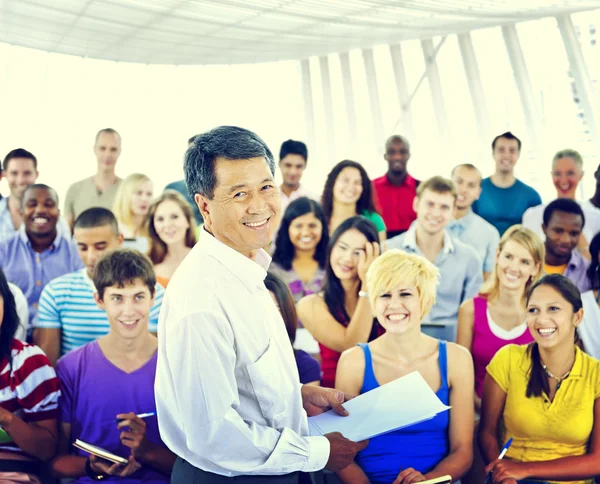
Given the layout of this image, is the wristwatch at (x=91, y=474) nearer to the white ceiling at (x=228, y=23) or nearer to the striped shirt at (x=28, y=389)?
the striped shirt at (x=28, y=389)

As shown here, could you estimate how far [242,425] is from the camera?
4.68 ft

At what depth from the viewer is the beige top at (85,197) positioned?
203 inches

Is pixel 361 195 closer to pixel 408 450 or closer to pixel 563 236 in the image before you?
pixel 563 236

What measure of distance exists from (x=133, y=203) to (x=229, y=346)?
370 cm

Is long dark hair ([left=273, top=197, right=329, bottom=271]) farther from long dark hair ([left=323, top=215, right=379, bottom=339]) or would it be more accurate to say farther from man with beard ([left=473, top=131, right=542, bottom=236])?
man with beard ([left=473, top=131, right=542, bottom=236])

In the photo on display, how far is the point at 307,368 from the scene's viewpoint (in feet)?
9.61

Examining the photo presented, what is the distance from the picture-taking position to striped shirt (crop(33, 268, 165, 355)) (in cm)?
330

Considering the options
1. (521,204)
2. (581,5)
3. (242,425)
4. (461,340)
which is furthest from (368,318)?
(581,5)

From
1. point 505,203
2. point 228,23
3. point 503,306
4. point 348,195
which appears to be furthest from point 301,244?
point 228,23

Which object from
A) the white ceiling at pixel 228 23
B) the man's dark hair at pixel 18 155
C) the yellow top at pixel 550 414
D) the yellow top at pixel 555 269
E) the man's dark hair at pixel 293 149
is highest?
the white ceiling at pixel 228 23

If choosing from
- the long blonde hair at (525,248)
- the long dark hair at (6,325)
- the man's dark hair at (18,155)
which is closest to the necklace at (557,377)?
the long blonde hair at (525,248)

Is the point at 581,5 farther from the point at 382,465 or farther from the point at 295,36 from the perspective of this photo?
the point at 382,465

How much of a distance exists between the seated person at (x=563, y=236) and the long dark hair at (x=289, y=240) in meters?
1.33

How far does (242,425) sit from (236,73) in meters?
13.0
